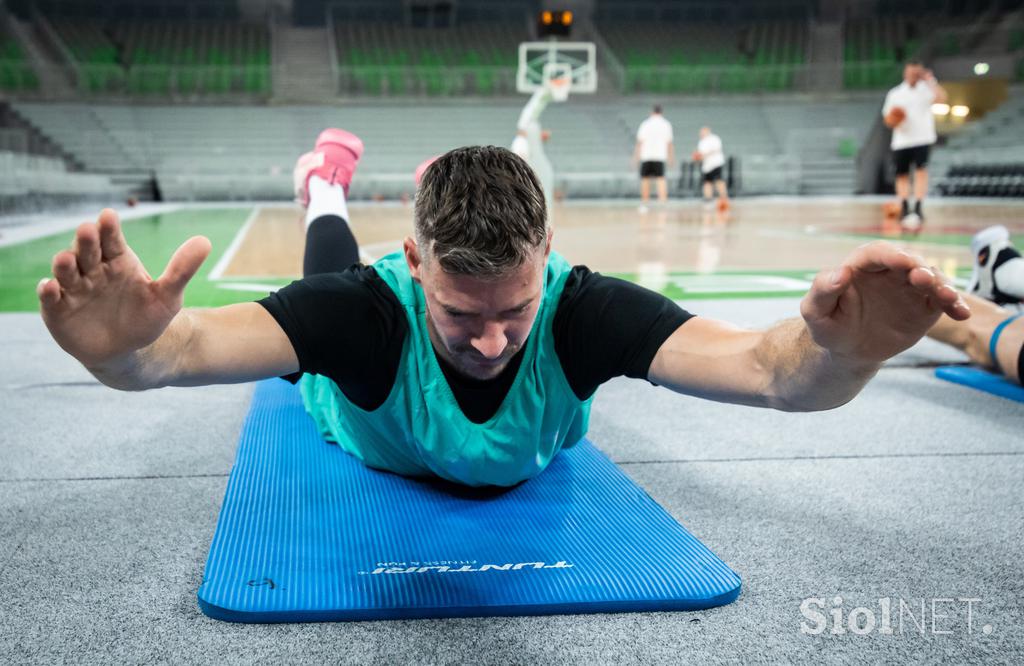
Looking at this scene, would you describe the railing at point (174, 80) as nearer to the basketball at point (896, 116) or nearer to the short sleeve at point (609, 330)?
the basketball at point (896, 116)

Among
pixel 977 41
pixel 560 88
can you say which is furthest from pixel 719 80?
pixel 560 88

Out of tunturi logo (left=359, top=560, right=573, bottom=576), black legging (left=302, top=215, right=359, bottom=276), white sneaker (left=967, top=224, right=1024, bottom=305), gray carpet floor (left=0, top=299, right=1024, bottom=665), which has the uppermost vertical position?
black legging (left=302, top=215, right=359, bottom=276)

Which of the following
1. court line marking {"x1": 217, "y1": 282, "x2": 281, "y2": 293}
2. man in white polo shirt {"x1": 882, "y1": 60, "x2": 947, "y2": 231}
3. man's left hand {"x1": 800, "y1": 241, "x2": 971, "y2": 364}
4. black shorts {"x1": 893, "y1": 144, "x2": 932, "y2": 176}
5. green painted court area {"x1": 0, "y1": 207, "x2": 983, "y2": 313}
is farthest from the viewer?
black shorts {"x1": 893, "y1": 144, "x2": 932, "y2": 176}

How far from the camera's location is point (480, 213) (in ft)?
4.78

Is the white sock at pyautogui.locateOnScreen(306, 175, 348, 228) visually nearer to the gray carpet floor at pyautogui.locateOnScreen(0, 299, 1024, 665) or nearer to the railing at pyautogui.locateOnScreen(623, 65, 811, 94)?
the gray carpet floor at pyautogui.locateOnScreen(0, 299, 1024, 665)

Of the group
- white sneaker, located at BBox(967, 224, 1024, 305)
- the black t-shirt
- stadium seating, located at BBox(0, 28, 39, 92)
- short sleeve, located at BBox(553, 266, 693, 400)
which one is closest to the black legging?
the black t-shirt

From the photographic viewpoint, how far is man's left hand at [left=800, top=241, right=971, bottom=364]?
116 cm

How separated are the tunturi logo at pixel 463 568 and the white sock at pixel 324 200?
1662 millimetres

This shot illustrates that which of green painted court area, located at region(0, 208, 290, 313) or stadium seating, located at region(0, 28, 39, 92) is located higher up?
stadium seating, located at region(0, 28, 39, 92)

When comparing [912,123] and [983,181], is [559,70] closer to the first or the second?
[912,123]

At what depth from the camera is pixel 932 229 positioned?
9.54 metres

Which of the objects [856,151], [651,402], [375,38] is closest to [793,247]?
[651,402]

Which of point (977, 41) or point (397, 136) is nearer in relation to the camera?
point (397, 136)

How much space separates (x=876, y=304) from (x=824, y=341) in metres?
0.10
